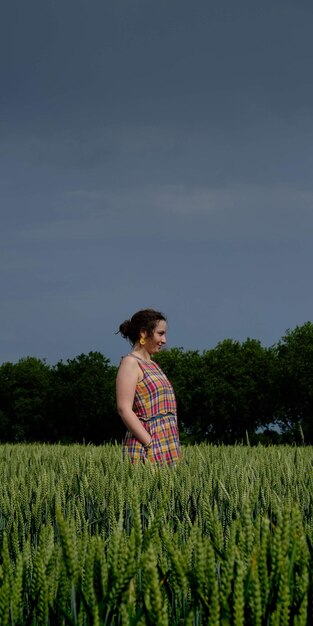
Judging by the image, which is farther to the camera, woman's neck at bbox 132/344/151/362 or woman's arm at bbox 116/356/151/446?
woman's neck at bbox 132/344/151/362

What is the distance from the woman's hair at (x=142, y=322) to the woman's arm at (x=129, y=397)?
0.32 metres

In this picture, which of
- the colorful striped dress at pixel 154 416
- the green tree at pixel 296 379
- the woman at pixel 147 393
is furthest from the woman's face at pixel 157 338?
the green tree at pixel 296 379

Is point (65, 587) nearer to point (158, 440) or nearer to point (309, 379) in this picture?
point (158, 440)

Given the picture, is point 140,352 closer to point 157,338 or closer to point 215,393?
point 157,338

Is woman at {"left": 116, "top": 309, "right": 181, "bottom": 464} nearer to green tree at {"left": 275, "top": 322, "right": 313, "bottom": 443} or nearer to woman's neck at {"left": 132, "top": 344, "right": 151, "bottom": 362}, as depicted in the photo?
woman's neck at {"left": 132, "top": 344, "right": 151, "bottom": 362}

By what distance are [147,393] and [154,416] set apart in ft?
0.72

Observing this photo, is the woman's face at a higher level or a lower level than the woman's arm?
higher

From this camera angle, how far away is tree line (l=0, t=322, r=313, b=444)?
2548 cm

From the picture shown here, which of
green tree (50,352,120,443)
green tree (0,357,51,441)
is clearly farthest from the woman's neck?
green tree (0,357,51,441)

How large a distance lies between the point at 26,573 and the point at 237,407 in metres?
25.2

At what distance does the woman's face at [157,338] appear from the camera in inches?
233

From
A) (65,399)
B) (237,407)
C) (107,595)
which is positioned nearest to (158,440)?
(107,595)

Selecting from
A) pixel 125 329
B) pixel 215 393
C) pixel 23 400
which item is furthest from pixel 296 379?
pixel 125 329

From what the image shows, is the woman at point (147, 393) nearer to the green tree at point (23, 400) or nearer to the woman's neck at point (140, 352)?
the woman's neck at point (140, 352)
